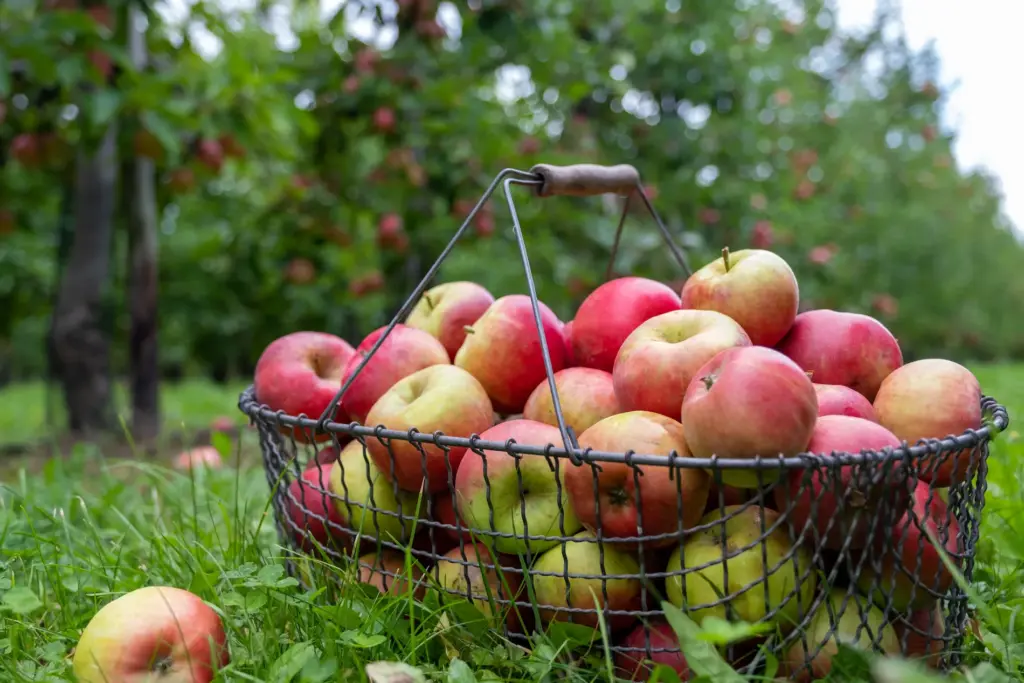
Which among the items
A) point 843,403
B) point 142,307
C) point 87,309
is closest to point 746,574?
point 843,403

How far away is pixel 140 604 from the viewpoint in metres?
1.23

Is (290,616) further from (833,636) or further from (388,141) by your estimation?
(388,141)

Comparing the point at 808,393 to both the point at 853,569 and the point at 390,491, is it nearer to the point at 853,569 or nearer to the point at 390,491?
the point at 853,569

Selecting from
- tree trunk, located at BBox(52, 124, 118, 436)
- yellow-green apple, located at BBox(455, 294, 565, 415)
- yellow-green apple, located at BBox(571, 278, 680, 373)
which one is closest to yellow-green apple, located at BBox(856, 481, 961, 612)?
yellow-green apple, located at BBox(571, 278, 680, 373)

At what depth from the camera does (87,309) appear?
430 cm

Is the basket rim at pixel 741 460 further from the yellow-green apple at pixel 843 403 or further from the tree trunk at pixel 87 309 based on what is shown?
the tree trunk at pixel 87 309

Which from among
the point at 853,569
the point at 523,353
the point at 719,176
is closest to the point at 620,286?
the point at 523,353

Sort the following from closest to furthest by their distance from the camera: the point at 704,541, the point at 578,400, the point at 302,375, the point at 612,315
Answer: the point at 704,541 → the point at 578,400 → the point at 612,315 → the point at 302,375

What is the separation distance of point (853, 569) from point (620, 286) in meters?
0.64

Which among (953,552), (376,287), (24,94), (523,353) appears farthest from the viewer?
(376,287)

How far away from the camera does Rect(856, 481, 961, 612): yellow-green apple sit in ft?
3.59

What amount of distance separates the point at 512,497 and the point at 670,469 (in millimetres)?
306

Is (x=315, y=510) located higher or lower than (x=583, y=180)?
lower

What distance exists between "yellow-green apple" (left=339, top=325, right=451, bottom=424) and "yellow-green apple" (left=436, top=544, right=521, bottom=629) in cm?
34
